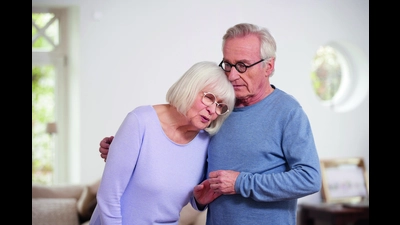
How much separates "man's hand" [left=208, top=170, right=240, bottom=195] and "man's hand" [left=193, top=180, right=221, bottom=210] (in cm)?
7

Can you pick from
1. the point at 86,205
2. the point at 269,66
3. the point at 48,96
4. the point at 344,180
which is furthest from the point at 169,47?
the point at 269,66

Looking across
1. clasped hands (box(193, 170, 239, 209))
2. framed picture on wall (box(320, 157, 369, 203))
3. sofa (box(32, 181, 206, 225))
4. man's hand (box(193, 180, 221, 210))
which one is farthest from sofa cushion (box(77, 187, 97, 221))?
clasped hands (box(193, 170, 239, 209))

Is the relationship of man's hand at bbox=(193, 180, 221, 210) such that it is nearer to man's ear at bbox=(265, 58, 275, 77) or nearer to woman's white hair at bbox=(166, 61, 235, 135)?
woman's white hair at bbox=(166, 61, 235, 135)

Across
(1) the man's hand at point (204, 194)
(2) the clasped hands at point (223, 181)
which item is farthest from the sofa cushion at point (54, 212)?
(2) the clasped hands at point (223, 181)

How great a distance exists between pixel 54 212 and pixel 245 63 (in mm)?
3338

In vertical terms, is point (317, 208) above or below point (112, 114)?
below

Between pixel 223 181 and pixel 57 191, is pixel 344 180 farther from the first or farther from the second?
pixel 223 181

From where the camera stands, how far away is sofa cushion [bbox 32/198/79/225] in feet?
16.0

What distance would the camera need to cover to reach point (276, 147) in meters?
2.02

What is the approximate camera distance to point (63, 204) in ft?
16.6

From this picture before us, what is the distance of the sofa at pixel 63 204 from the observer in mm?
4902

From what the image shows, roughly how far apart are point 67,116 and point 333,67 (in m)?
2.96
